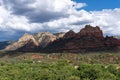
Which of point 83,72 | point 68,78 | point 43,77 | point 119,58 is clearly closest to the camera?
point 68,78

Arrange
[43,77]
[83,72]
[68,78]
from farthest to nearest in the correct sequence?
[83,72], [43,77], [68,78]

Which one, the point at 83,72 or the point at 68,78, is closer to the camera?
the point at 68,78

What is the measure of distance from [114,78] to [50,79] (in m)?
14.6

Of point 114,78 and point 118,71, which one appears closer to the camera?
point 114,78

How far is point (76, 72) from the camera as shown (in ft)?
284

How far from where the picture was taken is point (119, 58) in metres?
192

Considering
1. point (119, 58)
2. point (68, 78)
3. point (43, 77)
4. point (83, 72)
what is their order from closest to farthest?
point (68, 78)
point (43, 77)
point (83, 72)
point (119, 58)

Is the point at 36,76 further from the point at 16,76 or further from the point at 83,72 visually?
the point at 83,72

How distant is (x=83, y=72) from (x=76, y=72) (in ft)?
8.35

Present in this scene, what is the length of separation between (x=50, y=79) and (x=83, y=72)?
1188cm

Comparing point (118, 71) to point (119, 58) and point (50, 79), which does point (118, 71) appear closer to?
point (50, 79)

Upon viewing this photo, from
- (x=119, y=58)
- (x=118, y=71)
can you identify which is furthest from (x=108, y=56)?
(x=118, y=71)

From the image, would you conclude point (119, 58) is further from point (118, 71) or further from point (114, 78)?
point (114, 78)

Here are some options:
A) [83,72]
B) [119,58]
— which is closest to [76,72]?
[83,72]
